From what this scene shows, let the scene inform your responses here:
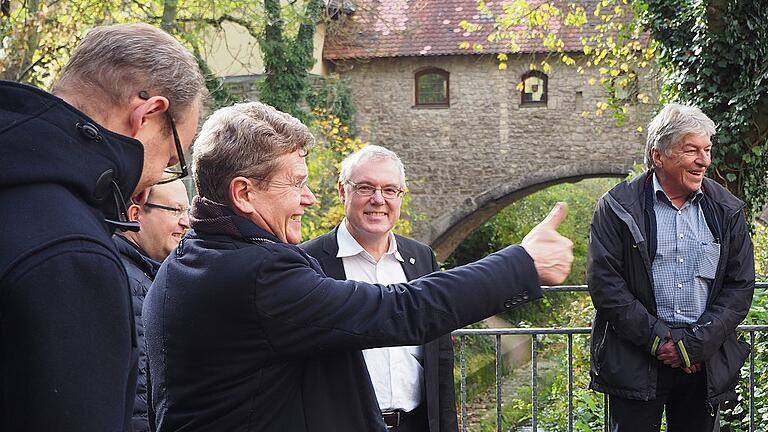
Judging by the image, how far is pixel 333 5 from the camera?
19.8m

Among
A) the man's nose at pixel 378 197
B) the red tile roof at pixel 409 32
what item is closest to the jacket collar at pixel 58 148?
the man's nose at pixel 378 197

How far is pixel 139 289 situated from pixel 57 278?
1.49m

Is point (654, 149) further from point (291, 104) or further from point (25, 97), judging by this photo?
point (291, 104)

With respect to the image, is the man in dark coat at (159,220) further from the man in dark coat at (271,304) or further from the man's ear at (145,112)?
the man's ear at (145,112)

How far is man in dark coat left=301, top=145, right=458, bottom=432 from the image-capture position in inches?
139

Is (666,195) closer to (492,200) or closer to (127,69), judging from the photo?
(127,69)

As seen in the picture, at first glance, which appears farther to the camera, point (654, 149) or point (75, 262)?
point (654, 149)

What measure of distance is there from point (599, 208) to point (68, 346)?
352cm

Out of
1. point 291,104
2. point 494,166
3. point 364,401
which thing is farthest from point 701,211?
point 494,166

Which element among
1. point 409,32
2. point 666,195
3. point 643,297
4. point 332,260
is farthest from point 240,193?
point 409,32

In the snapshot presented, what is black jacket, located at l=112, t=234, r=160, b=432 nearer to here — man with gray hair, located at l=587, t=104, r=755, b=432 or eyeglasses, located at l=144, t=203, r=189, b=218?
eyeglasses, located at l=144, t=203, r=189, b=218

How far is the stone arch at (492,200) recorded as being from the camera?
2145 centimetres

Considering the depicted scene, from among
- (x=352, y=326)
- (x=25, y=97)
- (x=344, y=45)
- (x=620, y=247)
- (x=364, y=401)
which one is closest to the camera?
(x=25, y=97)

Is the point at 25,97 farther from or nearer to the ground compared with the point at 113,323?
farther from the ground
